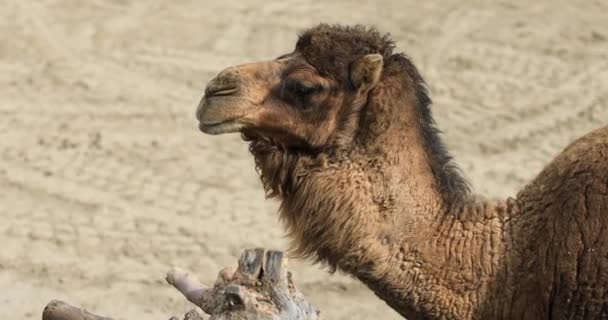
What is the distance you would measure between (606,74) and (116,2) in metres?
5.60

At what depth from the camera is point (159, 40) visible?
43.8 feet

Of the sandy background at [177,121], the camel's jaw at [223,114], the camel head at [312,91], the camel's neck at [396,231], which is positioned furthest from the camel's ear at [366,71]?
the sandy background at [177,121]

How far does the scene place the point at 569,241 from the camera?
5.45 m

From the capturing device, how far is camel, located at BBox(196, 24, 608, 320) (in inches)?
215

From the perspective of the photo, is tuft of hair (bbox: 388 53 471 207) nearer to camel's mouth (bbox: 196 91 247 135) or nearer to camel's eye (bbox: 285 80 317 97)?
camel's eye (bbox: 285 80 317 97)

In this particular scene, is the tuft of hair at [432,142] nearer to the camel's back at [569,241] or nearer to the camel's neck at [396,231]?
the camel's neck at [396,231]

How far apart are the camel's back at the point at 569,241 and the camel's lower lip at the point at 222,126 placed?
1.39 meters

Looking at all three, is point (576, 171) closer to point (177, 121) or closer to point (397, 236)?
point (397, 236)

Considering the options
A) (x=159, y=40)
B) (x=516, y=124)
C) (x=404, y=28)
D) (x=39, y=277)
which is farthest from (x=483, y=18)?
(x=39, y=277)

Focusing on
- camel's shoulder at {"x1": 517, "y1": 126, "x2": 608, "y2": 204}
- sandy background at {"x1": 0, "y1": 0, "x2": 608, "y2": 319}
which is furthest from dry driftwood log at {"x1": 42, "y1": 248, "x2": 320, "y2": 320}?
sandy background at {"x1": 0, "y1": 0, "x2": 608, "y2": 319}

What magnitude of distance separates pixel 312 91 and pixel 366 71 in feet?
0.87

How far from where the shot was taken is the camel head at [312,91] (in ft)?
18.1

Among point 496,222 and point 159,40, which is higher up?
point 496,222

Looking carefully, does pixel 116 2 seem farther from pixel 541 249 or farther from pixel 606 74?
pixel 541 249
